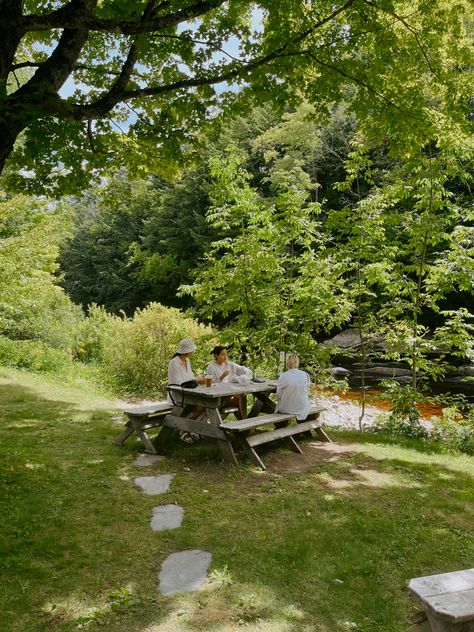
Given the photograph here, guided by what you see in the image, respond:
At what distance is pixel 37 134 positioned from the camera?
4449 mm

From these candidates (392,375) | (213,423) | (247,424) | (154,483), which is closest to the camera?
(154,483)

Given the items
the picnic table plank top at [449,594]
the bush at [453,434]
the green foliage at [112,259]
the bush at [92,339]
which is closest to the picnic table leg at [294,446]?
the bush at [453,434]

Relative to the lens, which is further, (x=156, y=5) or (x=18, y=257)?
(x=18, y=257)

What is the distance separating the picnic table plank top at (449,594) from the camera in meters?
2.00

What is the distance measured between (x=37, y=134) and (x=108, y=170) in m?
3.11

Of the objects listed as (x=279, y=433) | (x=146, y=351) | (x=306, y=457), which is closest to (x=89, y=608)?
(x=279, y=433)

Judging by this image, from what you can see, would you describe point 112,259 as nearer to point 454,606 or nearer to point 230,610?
point 230,610

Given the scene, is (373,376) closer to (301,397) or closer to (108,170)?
(301,397)

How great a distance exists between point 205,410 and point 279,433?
42.5 inches

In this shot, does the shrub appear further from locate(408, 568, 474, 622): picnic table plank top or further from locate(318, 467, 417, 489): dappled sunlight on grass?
locate(408, 568, 474, 622): picnic table plank top

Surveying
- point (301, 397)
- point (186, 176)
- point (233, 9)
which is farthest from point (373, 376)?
point (186, 176)

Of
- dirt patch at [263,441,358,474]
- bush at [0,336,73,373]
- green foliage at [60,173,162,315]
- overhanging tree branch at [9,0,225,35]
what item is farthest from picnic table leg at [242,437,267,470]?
green foliage at [60,173,162,315]

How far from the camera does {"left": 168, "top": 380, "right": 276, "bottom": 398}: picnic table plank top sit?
6.20 meters

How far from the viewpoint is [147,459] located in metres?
6.27
